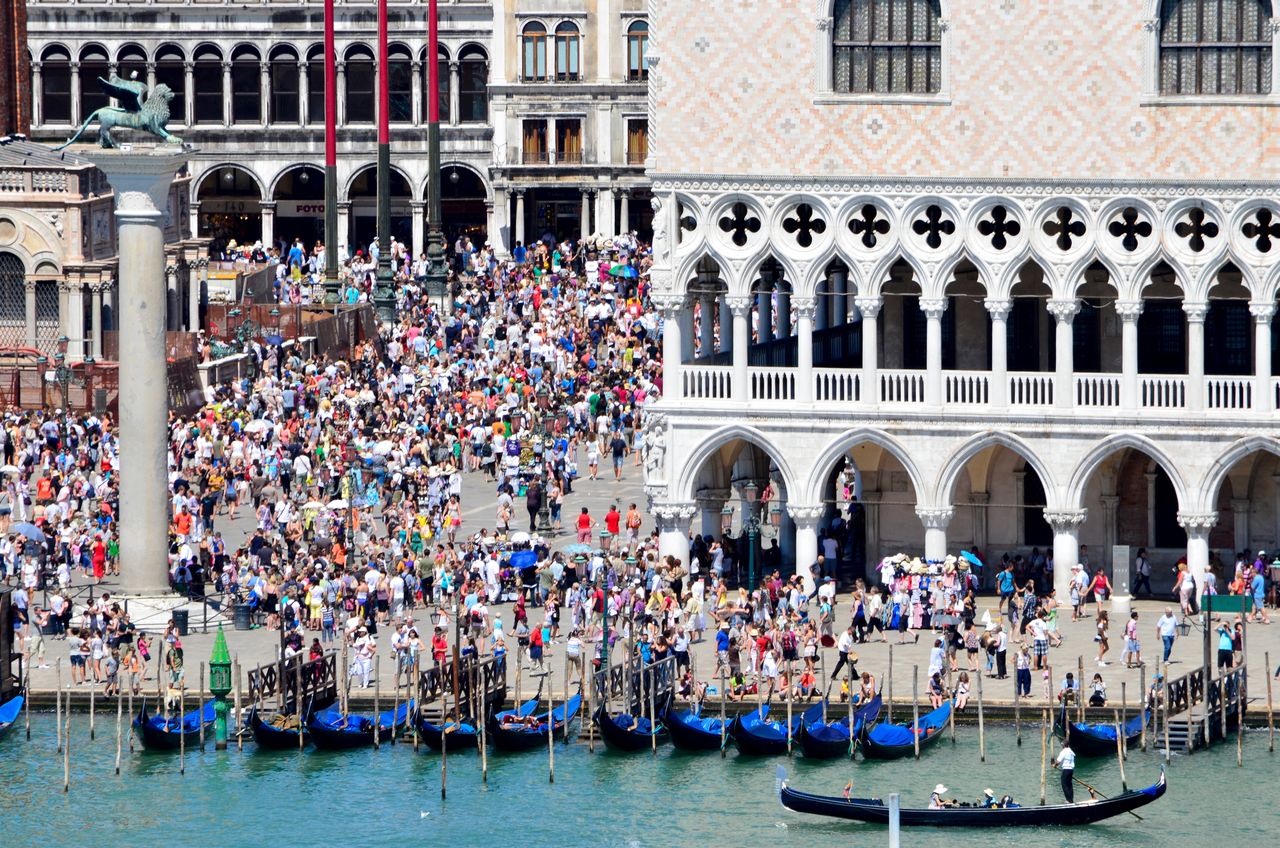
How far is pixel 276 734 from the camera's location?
2665 inches

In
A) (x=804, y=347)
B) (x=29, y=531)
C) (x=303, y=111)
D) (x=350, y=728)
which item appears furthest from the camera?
(x=303, y=111)

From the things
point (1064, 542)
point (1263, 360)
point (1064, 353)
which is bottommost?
point (1064, 542)

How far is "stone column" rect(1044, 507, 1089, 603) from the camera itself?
7569 cm

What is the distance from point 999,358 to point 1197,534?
17.4 ft

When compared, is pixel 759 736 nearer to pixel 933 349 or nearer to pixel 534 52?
pixel 933 349

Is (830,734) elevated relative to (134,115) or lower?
lower

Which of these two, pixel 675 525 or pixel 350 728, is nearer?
pixel 350 728

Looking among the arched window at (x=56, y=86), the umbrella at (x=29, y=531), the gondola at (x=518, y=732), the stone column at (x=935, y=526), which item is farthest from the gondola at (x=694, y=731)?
the arched window at (x=56, y=86)

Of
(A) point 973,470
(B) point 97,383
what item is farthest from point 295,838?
(B) point 97,383

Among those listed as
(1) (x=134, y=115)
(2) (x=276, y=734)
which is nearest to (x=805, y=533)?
(2) (x=276, y=734)

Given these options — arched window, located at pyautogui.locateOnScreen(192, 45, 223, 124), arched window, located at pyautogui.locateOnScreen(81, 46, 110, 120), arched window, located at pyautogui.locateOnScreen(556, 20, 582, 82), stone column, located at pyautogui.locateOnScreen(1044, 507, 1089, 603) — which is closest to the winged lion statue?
stone column, located at pyautogui.locateOnScreen(1044, 507, 1089, 603)

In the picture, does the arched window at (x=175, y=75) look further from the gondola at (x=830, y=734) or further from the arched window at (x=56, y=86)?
the gondola at (x=830, y=734)

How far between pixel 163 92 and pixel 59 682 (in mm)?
12174

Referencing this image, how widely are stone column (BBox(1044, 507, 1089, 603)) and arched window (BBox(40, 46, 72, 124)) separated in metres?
73.5
